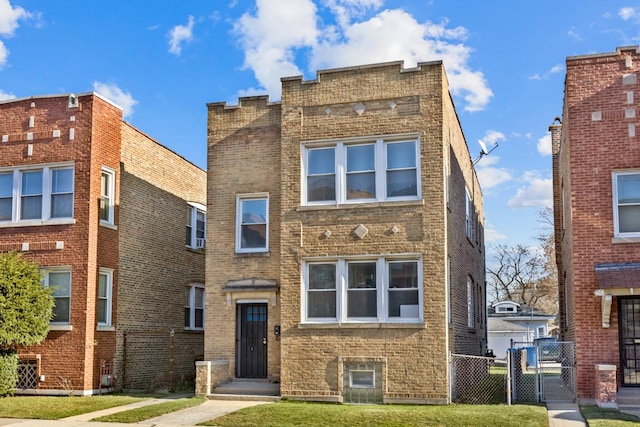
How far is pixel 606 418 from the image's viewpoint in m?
14.4

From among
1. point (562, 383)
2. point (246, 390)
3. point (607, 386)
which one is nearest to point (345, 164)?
point (246, 390)

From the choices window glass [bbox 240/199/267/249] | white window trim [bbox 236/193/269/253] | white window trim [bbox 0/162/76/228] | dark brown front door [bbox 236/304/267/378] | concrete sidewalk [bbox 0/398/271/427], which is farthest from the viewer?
white window trim [bbox 0/162/76/228]

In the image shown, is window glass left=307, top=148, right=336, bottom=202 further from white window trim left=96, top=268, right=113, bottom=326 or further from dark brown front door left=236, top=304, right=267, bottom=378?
white window trim left=96, top=268, right=113, bottom=326

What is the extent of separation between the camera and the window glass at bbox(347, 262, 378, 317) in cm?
1841

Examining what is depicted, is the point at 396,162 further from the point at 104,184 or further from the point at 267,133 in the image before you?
the point at 104,184

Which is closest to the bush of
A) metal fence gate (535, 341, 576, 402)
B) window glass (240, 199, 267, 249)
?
window glass (240, 199, 267, 249)

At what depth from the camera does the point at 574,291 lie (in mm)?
17359

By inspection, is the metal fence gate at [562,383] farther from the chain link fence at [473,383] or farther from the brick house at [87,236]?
the brick house at [87,236]

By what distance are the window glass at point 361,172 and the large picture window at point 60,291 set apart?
8.54 metres

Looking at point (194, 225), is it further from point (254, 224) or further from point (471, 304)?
point (471, 304)

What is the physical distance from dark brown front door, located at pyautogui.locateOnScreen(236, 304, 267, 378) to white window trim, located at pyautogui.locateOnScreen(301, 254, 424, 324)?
173cm

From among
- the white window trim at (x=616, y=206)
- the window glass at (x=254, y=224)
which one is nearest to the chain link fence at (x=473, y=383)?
the white window trim at (x=616, y=206)

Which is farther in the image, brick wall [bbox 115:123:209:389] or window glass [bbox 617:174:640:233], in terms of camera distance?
brick wall [bbox 115:123:209:389]

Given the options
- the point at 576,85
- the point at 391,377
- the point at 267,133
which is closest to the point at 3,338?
the point at 267,133
